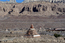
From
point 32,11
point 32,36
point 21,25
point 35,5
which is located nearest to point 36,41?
point 32,36

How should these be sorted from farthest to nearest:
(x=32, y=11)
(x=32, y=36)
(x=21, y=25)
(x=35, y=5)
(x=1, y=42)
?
(x=35, y=5)
(x=32, y=11)
(x=21, y=25)
(x=32, y=36)
(x=1, y=42)

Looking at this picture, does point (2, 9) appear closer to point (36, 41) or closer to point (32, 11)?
point (32, 11)

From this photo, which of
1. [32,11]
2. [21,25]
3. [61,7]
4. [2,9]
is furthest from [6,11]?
[21,25]

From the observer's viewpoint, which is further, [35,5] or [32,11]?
[35,5]

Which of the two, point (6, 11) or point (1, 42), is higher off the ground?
point (1, 42)

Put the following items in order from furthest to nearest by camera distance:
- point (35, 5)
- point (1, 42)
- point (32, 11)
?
point (35, 5) < point (32, 11) < point (1, 42)

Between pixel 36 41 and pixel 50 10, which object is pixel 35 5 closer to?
pixel 50 10

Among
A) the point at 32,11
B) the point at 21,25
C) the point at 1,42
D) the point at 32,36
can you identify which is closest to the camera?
the point at 1,42

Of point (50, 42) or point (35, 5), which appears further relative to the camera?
point (35, 5)

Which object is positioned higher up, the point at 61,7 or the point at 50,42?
the point at 50,42
